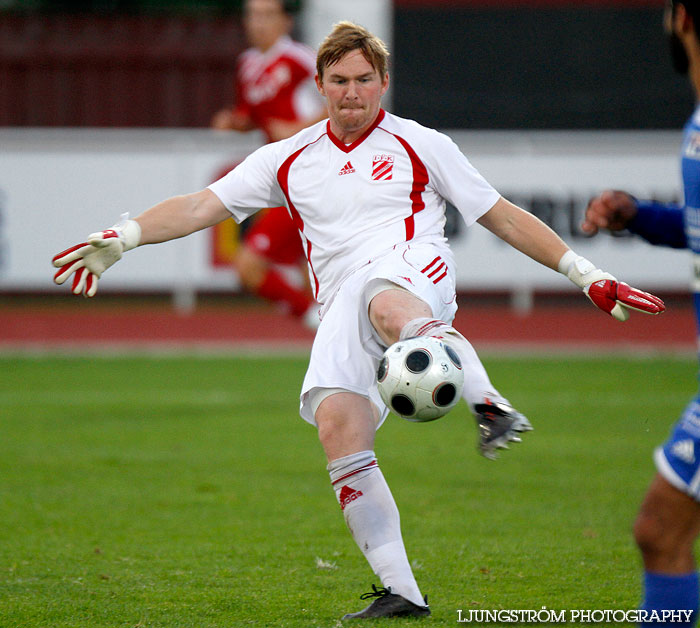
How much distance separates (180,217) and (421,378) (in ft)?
4.18

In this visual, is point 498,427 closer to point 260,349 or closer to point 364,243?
point 364,243

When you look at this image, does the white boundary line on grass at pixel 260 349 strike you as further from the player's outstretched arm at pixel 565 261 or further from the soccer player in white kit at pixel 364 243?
the player's outstretched arm at pixel 565 261

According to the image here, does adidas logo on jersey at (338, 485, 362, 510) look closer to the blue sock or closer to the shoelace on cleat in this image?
the shoelace on cleat

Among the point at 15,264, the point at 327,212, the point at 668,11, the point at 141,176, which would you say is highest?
the point at 668,11

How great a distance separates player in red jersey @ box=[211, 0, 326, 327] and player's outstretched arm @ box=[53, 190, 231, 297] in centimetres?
513

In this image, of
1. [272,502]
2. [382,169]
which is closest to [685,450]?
[382,169]

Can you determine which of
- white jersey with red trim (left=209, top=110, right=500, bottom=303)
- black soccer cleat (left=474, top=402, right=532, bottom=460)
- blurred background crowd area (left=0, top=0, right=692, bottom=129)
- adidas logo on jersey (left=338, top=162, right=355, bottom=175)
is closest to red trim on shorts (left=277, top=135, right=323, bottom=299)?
white jersey with red trim (left=209, top=110, right=500, bottom=303)

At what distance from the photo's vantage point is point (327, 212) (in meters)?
4.59

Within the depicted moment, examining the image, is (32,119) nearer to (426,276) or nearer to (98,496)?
(98,496)

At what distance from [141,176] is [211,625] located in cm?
1254

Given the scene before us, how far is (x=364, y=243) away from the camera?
14.9 feet

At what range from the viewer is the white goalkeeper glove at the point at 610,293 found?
411cm

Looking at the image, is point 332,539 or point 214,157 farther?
point 214,157

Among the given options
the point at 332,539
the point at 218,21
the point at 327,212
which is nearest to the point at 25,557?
the point at 332,539
